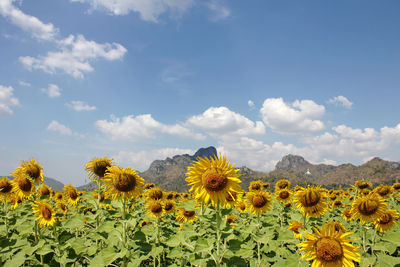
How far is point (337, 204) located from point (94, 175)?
13628 millimetres

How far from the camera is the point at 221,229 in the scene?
12.5 feet

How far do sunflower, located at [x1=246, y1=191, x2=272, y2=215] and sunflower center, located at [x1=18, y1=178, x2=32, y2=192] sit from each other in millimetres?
6833

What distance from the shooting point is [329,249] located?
11.9 ft

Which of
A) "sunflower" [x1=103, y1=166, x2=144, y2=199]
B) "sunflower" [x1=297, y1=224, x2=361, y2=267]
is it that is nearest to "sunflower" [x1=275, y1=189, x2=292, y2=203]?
"sunflower" [x1=297, y1=224, x2=361, y2=267]

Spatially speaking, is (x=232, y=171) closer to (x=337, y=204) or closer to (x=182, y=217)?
(x=182, y=217)

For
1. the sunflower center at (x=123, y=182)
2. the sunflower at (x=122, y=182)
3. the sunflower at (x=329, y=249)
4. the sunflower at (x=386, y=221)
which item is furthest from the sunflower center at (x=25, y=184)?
the sunflower at (x=386, y=221)

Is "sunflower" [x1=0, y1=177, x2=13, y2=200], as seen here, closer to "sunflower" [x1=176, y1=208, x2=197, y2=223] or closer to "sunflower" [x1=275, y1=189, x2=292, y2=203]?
"sunflower" [x1=176, y1=208, x2=197, y2=223]

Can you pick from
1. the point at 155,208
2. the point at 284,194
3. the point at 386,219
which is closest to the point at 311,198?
the point at 386,219

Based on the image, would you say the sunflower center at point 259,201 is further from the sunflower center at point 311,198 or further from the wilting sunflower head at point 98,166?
the wilting sunflower head at point 98,166

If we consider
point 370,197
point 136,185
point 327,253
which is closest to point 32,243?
point 136,185

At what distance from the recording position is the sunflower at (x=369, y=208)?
541cm

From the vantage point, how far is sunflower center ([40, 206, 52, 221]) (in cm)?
564

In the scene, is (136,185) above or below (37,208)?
above

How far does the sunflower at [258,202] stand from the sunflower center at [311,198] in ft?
5.76
